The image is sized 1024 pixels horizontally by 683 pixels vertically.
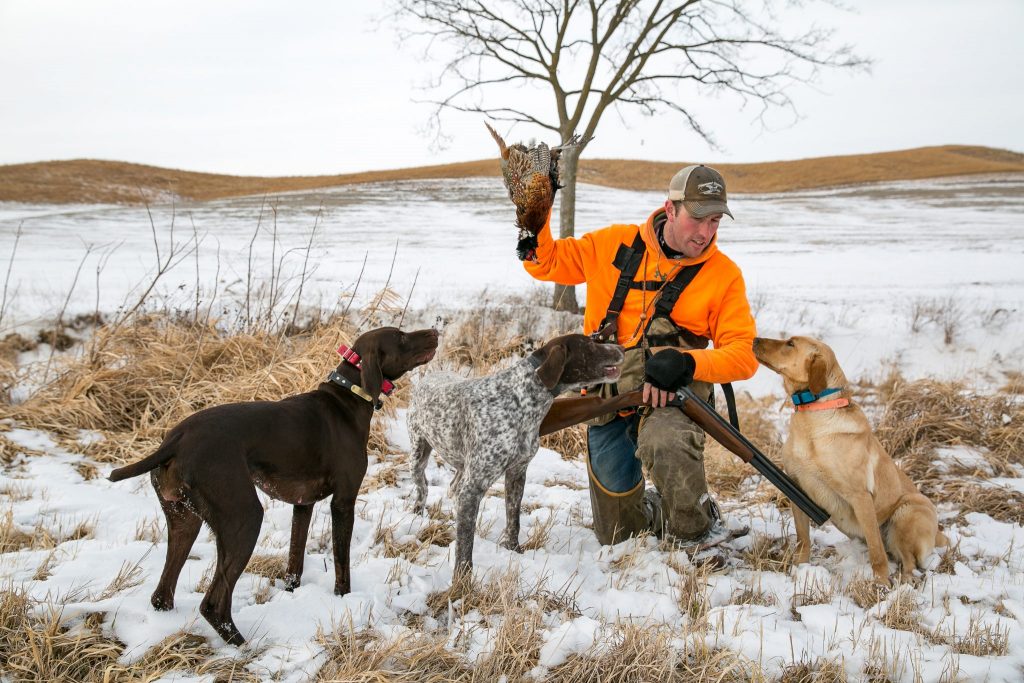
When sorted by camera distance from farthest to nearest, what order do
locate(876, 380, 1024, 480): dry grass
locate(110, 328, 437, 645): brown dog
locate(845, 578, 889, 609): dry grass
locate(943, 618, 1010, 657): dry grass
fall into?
locate(876, 380, 1024, 480): dry grass
locate(845, 578, 889, 609): dry grass
locate(943, 618, 1010, 657): dry grass
locate(110, 328, 437, 645): brown dog

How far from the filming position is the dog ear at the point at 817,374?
12.6 ft

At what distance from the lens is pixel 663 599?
3.31m

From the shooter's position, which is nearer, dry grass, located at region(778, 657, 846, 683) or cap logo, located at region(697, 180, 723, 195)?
dry grass, located at region(778, 657, 846, 683)

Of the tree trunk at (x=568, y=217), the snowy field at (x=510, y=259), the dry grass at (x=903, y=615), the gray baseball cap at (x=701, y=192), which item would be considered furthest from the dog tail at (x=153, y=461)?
the tree trunk at (x=568, y=217)

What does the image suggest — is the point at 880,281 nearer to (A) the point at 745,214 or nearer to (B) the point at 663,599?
(B) the point at 663,599

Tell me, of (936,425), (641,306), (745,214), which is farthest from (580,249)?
(745,214)

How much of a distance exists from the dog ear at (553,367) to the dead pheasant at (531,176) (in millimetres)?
867

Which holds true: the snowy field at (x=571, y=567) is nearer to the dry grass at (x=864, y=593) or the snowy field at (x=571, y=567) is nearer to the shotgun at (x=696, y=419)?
the dry grass at (x=864, y=593)

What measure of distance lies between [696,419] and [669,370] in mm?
483

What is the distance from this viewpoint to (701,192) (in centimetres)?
372

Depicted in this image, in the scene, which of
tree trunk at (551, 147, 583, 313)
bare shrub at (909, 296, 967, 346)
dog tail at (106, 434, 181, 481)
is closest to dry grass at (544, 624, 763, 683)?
dog tail at (106, 434, 181, 481)

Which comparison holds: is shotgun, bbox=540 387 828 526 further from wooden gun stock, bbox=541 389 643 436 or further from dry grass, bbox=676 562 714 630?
dry grass, bbox=676 562 714 630

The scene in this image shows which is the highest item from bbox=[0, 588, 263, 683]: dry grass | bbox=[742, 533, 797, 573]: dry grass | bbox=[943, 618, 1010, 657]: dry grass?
bbox=[0, 588, 263, 683]: dry grass

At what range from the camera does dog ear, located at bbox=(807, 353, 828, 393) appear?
383cm
